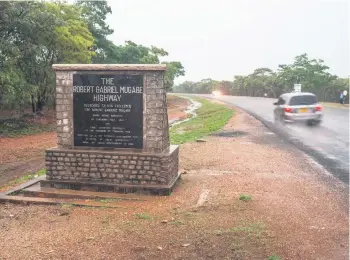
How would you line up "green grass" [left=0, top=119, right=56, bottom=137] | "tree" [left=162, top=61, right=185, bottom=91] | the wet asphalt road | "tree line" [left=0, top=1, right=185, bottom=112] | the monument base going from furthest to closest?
"tree" [left=162, top=61, right=185, bottom=91], "green grass" [left=0, top=119, right=56, bottom=137], "tree line" [left=0, top=1, right=185, bottom=112], the wet asphalt road, the monument base

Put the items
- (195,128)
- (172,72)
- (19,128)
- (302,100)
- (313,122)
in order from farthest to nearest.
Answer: (172,72) < (19,128) < (195,128) < (313,122) < (302,100)

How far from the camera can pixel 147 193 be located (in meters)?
7.70

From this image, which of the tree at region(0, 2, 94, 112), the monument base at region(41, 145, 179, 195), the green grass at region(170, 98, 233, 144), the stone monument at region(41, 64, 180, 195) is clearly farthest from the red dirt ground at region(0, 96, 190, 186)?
the green grass at region(170, 98, 233, 144)

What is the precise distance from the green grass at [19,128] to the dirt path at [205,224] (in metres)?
14.3

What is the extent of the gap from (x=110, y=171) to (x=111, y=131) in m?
0.86

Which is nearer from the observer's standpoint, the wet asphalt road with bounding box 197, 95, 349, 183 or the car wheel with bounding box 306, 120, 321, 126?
the wet asphalt road with bounding box 197, 95, 349, 183

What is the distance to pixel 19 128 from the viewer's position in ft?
70.7

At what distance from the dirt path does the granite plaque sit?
4.94 ft

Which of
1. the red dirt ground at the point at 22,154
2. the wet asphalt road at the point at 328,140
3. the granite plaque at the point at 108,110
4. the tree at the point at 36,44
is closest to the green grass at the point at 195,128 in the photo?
the wet asphalt road at the point at 328,140

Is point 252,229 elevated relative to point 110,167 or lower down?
lower down

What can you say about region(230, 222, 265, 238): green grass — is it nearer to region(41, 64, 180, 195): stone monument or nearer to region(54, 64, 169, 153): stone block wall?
region(41, 64, 180, 195): stone monument

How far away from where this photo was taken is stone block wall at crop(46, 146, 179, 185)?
7758mm

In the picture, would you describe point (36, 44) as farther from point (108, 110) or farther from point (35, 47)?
point (108, 110)

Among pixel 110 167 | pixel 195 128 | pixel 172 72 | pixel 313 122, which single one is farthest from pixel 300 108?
pixel 172 72
